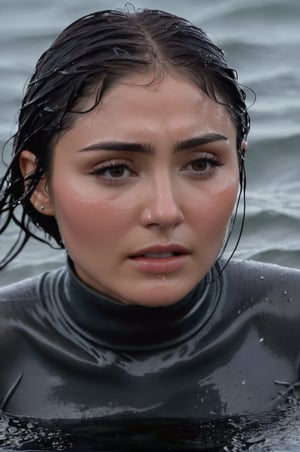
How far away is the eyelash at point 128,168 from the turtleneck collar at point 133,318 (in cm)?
38

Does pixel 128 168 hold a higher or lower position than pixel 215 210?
higher

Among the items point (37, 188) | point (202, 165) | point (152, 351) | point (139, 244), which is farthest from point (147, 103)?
point (152, 351)

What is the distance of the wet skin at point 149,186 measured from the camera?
323 centimetres

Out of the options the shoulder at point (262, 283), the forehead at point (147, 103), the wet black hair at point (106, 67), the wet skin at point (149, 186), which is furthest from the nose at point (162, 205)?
the shoulder at point (262, 283)

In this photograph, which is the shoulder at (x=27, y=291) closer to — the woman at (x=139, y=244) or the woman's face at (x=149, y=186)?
the woman at (x=139, y=244)

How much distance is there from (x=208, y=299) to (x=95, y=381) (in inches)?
14.2

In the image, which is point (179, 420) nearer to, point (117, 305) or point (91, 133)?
point (117, 305)

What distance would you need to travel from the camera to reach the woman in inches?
128

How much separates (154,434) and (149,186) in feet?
2.21

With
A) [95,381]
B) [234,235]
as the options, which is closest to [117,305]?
[95,381]

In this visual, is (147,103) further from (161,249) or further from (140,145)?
(161,249)

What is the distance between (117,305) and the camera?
351cm

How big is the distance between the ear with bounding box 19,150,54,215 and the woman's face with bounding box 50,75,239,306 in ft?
Result: 0.48

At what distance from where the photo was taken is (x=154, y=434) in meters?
3.52
